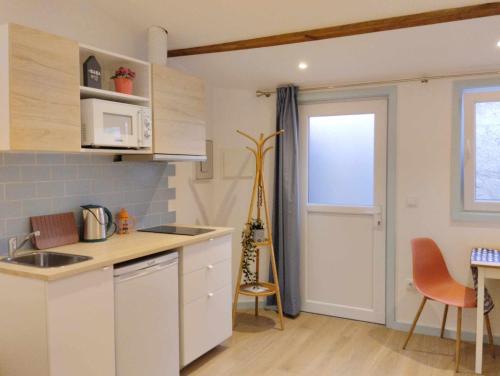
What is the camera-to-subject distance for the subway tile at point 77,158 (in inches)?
105

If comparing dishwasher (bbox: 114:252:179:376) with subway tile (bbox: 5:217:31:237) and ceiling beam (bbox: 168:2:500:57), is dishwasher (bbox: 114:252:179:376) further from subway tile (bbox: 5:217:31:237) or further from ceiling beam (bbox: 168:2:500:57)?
ceiling beam (bbox: 168:2:500:57)

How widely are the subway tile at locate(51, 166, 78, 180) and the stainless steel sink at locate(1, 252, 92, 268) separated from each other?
475mm

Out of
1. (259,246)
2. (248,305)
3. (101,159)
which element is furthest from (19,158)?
(248,305)

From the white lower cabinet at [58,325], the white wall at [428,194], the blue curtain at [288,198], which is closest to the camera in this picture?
the white lower cabinet at [58,325]

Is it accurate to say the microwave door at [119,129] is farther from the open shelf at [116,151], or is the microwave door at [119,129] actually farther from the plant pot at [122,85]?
the plant pot at [122,85]

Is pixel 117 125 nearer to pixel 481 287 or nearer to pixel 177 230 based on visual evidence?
pixel 177 230

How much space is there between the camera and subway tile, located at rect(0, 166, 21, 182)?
2312mm

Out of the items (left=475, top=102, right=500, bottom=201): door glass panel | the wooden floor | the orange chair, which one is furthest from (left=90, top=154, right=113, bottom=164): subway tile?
(left=475, top=102, right=500, bottom=201): door glass panel

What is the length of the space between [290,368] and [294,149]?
6.06ft

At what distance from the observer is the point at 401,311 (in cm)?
368

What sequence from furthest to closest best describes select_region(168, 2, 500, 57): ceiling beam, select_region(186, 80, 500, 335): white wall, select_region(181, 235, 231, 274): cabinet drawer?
select_region(186, 80, 500, 335): white wall
select_region(181, 235, 231, 274): cabinet drawer
select_region(168, 2, 500, 57): ceiling beam

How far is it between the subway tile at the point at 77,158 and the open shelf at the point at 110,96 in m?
0.38

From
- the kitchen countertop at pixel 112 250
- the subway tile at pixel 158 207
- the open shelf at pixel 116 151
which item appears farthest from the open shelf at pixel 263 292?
the open shelf at pixel 116 151

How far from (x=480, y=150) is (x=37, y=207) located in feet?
10.7
